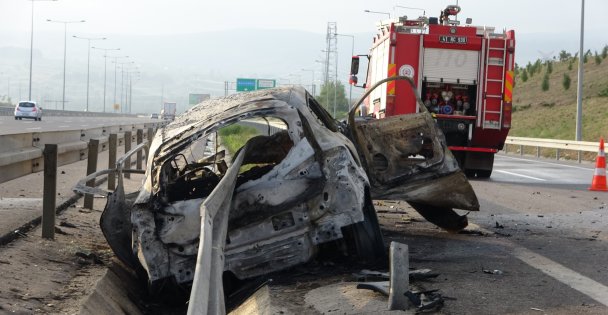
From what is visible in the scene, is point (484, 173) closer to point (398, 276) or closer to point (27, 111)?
point (398, 276)

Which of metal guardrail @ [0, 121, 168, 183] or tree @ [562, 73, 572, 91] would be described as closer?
metal guardrail @ [0, 121, 168, 183]

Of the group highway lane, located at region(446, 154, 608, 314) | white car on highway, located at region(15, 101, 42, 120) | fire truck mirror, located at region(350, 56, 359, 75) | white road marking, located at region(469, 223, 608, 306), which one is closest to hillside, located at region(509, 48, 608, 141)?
fire truck mirror, located at region(350, 56, 359, 75)

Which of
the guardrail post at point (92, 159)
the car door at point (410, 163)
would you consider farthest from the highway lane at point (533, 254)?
the guardrail post at point (92, 159)

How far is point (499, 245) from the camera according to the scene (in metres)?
10.0

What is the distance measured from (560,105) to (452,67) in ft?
144

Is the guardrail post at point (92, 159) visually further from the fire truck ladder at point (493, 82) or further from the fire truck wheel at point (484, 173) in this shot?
the fire truck wheel at point (484, 173)

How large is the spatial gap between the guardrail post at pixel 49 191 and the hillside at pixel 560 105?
40373 mm

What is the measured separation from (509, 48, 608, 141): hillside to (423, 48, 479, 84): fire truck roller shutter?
92.2ft

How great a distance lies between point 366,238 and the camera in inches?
319

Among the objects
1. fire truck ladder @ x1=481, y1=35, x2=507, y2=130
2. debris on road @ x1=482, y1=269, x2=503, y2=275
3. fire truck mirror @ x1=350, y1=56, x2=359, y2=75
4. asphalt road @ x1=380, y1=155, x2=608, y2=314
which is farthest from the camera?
fire truck mirror @ x1=350, y1=56, x2=359, y2=75

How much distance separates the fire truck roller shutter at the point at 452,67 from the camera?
67.1 ft

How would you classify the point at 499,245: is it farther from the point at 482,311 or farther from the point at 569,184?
the point at 569,184

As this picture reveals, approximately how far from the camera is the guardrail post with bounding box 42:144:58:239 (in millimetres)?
9375

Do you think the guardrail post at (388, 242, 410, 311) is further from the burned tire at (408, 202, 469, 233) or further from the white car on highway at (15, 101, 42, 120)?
the white car on highway at (15, 101, 42, 120)
